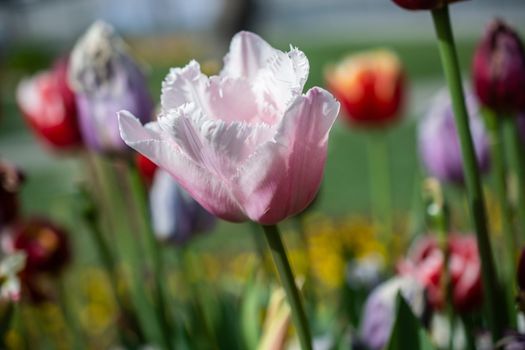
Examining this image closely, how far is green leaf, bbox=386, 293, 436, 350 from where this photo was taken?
0.92 metres

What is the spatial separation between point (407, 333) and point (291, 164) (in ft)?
1.00

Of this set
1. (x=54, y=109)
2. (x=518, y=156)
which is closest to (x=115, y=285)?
(x=54, y=109)

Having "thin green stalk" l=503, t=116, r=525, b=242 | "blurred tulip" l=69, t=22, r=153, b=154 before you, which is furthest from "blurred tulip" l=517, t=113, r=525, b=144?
"blurred tulip" l=69, t=22, r=153, b=154

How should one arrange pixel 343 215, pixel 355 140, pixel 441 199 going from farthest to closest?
pixel 355 140 → pixel 343 215 → pixel 441 199

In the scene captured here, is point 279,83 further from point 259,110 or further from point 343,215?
point 343,215

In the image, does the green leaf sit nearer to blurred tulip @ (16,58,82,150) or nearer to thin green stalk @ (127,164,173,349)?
thin green stalk @ (127,164,173,349)

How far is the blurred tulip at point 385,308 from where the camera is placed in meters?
1.07

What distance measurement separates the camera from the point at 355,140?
762 centimetres

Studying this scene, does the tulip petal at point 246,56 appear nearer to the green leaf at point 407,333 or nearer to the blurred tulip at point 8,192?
the green leaf at point 407,333

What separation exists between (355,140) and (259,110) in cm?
691

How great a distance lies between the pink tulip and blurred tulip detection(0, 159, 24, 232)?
429mm

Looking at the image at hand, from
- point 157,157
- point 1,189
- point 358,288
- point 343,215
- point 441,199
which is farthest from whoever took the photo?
Answer: point 343,215

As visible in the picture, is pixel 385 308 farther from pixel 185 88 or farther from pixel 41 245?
pixel 41 245

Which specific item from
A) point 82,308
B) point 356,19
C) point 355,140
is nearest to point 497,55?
point 82,308
